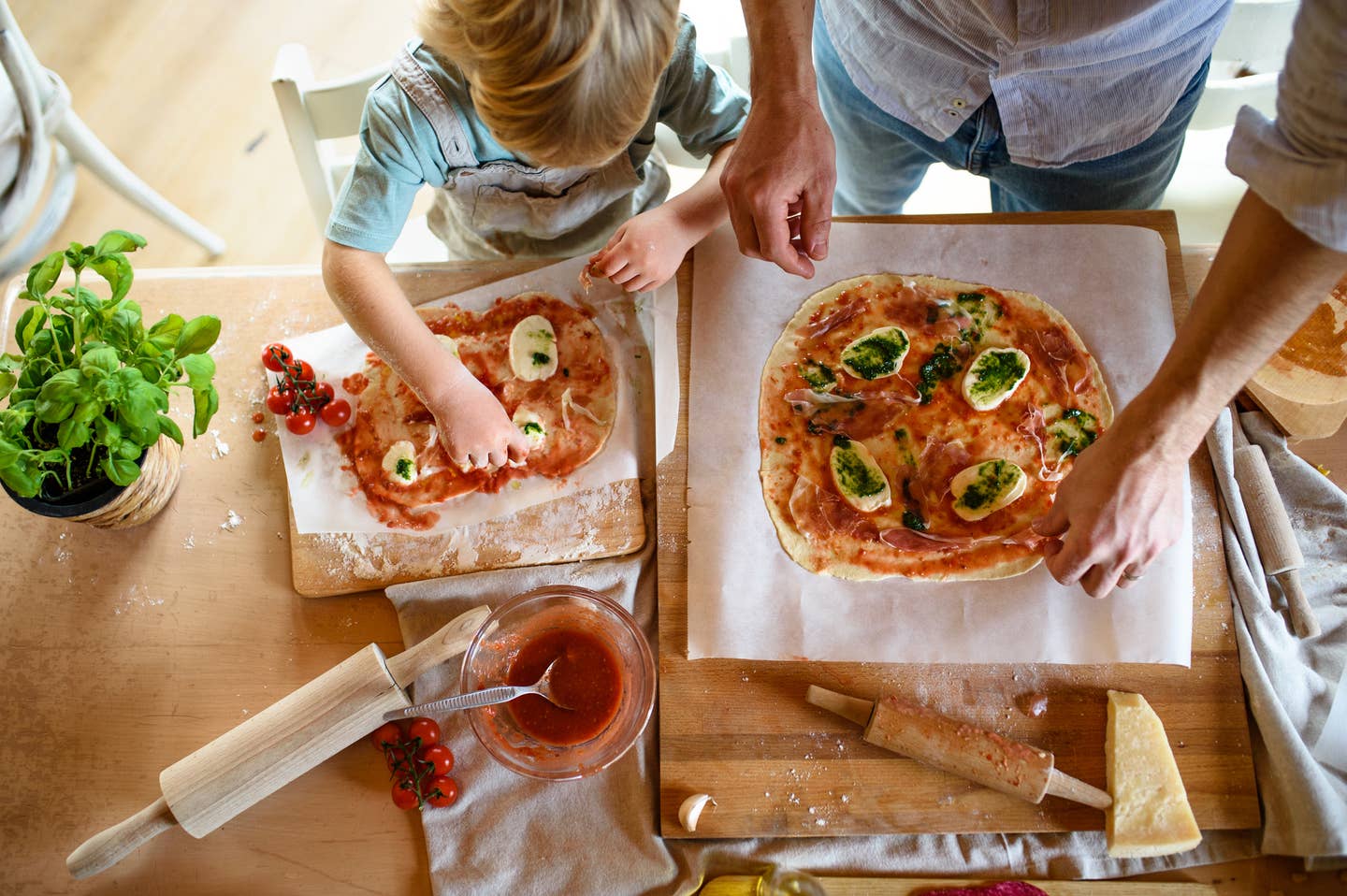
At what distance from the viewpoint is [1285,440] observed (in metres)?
1.54

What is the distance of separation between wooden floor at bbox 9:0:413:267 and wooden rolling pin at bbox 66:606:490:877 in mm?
1903

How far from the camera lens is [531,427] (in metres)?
1.58

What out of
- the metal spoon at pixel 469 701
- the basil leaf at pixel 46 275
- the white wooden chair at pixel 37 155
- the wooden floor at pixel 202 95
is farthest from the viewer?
the wooden floor at pixel 202 95

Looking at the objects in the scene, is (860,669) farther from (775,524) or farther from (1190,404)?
(1190,404)

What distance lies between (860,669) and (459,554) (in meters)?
0.71

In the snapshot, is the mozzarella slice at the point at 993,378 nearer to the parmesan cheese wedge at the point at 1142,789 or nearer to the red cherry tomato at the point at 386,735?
the parmesan cheese wedge at the point at 1142,789

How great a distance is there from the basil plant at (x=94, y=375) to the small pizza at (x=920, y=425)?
940mm

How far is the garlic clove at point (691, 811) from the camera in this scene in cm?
137

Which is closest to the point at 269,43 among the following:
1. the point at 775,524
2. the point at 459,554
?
the point at 459,554

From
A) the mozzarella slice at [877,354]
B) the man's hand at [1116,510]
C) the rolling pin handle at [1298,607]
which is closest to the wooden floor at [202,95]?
the mozzarella slice at [877,354]

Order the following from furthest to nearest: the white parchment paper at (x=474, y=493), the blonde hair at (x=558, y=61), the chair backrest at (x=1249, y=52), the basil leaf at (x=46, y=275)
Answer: the chair backrest at (x=1249, y=52) < the white parchment paper at (x=474, y=493) < the basil leaf at (x=46, y=275) < the blonde hair at (x=558, y=61)

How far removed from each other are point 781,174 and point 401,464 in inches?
32.3

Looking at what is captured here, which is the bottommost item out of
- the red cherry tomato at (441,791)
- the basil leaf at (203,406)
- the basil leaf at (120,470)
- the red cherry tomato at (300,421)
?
the red cherry tomato at (441,791)

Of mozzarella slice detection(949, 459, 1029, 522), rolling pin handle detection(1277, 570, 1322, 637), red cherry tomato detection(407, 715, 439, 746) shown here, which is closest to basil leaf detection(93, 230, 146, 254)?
red cherry tomato detection(407, 715, 439, 746)
